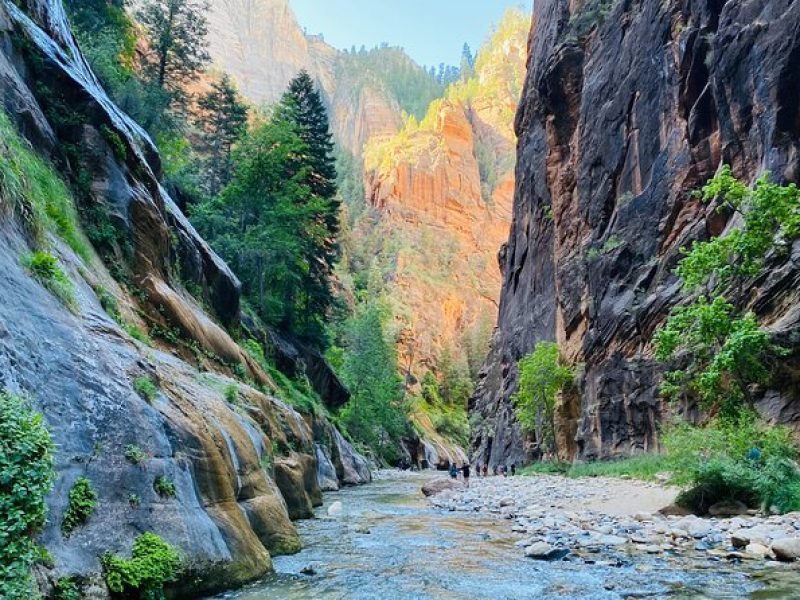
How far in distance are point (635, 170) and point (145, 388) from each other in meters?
29.7

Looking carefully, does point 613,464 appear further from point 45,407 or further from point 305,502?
point 45,407

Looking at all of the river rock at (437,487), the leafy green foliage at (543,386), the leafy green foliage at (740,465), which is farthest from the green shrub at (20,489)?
the leafy green foliage at (543,386)

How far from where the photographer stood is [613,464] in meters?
25.2

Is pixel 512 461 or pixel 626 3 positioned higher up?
pixel 626 3

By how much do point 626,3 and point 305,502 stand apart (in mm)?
35206

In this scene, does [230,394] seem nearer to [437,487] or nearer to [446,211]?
[437,487]

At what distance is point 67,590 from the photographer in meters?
5.18

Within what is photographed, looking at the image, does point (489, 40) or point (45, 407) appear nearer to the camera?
point (45, 407)

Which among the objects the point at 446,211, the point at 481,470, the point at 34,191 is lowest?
the point at 481,470

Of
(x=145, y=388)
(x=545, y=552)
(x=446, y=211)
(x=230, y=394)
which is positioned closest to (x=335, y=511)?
(x=230, y=394)

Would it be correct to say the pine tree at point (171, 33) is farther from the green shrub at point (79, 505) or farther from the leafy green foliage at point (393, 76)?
the leafy green foliage at point (393, 76)

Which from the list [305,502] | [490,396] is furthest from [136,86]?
[490,396]

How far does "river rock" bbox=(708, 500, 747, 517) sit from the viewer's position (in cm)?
1218

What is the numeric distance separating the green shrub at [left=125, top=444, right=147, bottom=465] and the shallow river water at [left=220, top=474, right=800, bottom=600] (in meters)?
2.16
